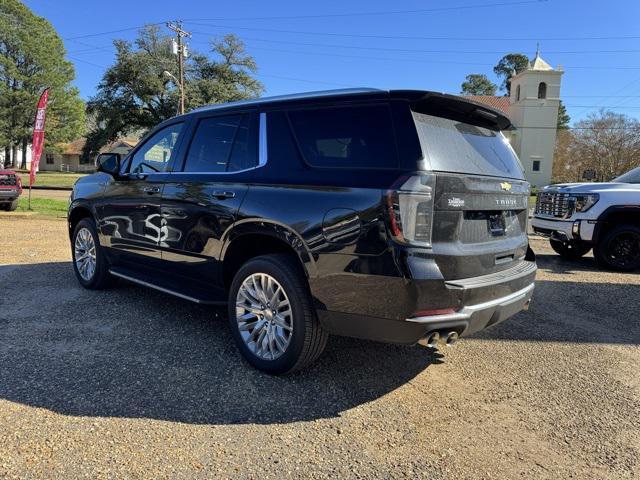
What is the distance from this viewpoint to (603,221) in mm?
8055

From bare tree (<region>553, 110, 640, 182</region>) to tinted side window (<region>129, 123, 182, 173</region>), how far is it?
48636mm

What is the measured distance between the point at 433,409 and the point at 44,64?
202 feet

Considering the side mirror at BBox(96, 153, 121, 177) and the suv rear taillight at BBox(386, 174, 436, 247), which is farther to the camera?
the side mirror at BBox(96, 153, 121, 177)

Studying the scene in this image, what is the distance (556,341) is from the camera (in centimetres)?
470

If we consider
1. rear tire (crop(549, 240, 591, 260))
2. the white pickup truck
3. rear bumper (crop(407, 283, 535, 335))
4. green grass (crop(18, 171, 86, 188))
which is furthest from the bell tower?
rear bumper (crop(407, 283, 535, 335))

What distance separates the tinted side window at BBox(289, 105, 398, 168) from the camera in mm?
3158

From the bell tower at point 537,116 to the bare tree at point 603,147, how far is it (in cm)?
395

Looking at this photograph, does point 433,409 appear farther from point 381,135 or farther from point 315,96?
point 315,96

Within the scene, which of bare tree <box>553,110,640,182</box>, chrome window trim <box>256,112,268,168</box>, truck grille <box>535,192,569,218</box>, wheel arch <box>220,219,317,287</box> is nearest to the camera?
wheel arch <box>220,219,317,287</box>

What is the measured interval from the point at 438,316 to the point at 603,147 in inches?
2131

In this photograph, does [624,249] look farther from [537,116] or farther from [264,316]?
[537,116]

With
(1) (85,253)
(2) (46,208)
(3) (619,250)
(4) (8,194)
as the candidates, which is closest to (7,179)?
(4) (8,194)

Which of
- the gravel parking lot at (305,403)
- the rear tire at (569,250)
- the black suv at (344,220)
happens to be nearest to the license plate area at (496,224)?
the black suv at (344,220)

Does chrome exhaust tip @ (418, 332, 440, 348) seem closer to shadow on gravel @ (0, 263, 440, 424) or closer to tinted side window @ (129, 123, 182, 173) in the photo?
shadow on gravel @ (0, 263, 440, 424)
